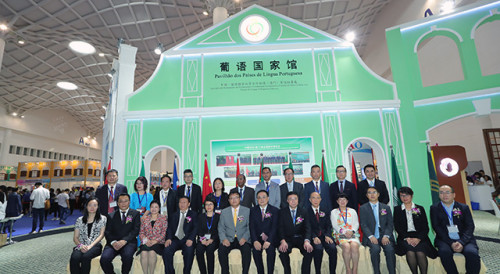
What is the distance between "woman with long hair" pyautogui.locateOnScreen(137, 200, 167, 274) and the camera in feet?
12.9

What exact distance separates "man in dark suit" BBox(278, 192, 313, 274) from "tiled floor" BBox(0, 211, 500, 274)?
287cm

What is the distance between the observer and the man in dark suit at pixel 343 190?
4660 millimetres

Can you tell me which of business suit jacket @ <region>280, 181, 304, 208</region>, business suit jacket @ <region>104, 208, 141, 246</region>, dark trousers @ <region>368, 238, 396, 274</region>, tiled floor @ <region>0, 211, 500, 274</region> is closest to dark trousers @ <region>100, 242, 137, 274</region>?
business suit jacket @ <region>104, 208, 141, 246</region>

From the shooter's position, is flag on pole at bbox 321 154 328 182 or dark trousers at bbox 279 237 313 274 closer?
dark trousers at bbox 279 237 313 274

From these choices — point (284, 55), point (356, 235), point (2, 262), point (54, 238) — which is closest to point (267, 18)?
point (284, 55)

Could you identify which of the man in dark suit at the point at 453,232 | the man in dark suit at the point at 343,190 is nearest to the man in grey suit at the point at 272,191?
the man in dark suit at the point at 343,190

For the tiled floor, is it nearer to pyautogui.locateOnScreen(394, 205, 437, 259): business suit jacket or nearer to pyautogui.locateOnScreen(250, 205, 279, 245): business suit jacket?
pyautogui.locateOnScreen(394, 205, 437, 259): business suit jacket

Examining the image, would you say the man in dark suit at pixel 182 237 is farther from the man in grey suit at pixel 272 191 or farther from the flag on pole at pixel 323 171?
the flag on pole at pixel 323 171

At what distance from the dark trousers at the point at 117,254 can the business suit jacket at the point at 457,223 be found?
4.64 metres

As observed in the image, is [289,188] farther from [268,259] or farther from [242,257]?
[242,257]

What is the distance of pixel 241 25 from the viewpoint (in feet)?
23.4

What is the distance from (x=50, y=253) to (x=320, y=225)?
6193 millimetres

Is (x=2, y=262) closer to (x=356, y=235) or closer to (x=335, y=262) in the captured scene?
(x=335, y=262)

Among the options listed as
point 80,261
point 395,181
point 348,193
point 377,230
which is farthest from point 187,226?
point 395,181
